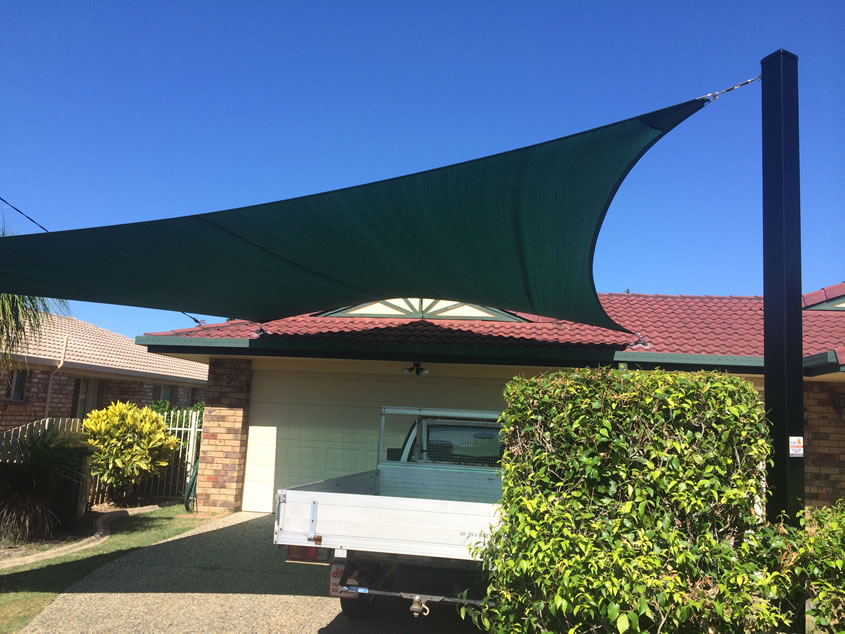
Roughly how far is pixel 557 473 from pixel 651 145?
2.60m

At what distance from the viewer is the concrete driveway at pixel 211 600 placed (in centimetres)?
562

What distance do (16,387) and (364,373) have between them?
11056 mm

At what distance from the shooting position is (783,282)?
13.8ft

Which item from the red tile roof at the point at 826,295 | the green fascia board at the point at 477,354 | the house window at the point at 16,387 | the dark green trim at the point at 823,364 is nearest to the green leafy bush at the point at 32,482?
the green fascia board at the point at 477,354

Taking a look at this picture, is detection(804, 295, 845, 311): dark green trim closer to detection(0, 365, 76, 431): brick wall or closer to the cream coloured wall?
the cream coloured wall

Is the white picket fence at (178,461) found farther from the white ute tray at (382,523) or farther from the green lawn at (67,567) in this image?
the white ute tray at (382,523)

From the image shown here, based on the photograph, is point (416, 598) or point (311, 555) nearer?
point (416, 598)

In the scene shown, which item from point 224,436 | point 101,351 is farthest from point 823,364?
point 101,351

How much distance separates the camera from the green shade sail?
4777 millimetres

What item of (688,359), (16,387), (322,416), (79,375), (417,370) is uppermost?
(688,359)

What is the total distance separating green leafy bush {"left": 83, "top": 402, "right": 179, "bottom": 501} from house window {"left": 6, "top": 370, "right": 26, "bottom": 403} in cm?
616

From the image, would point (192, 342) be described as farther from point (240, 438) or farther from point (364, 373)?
point (364, 373)

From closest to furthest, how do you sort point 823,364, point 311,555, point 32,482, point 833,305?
point 311,555, point 823,364, point 32,482, point 833,305

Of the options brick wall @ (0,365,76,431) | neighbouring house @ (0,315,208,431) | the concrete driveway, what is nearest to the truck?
the concrete driveway
